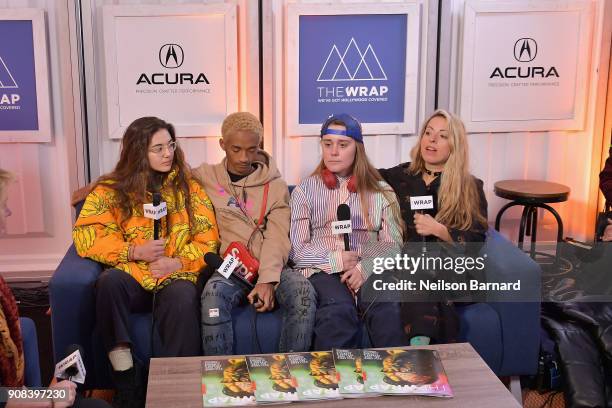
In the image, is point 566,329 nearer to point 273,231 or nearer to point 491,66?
point 273,231

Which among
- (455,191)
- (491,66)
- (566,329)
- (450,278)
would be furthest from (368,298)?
(491,66)

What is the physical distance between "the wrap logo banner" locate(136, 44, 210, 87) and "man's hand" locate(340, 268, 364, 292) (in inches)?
69.1

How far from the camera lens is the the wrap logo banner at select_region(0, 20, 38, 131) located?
4125mm

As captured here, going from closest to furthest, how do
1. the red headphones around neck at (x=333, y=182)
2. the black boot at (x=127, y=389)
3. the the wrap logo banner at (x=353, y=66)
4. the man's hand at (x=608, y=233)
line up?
the black boot at (x=127, y=389)
the red headphones around neck at (x=333, y=182)
the man's hand at (x=608, y=233)
the the wrap logo banner at (x=353, y=66)

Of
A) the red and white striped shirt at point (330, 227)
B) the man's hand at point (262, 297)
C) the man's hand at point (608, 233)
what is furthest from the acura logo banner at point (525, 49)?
the man's hand at point (262, 297)

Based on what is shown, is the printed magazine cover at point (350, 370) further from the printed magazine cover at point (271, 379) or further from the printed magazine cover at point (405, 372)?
the printed magazine cover at point (271, 379)

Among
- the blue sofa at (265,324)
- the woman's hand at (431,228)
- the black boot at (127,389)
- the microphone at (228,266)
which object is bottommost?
the black boot at (127,389)

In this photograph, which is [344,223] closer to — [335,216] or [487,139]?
[335,216]

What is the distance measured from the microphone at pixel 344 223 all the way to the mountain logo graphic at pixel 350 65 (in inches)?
54.7

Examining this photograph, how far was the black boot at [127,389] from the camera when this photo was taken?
9.26 feet

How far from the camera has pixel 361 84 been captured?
4.37m

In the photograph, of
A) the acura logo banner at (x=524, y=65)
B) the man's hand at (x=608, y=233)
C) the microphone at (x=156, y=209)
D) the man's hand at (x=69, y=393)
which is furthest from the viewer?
the acura logo banner at (x=524, y=65)

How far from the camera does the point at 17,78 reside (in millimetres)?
4191

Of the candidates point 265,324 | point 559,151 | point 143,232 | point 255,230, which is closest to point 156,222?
point 143,232
